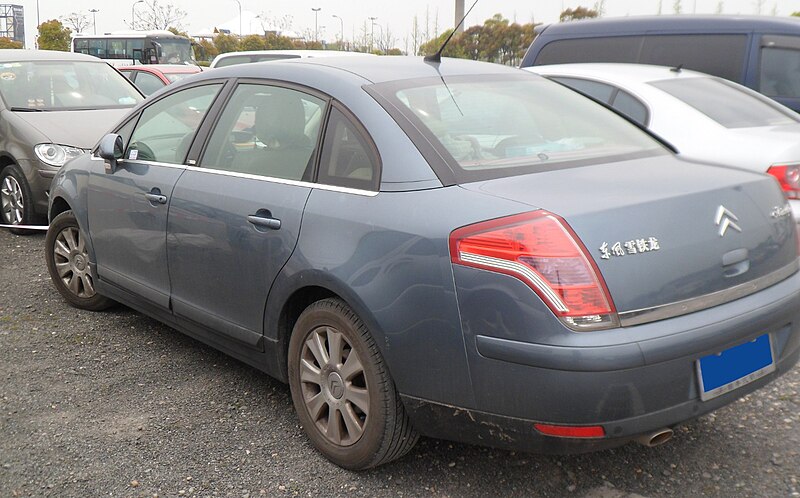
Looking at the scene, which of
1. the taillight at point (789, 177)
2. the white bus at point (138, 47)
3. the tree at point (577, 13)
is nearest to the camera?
the taillight at point (789, 177)

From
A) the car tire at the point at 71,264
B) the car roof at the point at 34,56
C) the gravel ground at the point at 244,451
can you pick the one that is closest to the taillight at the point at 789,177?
the gravel ground at the point at 244,451

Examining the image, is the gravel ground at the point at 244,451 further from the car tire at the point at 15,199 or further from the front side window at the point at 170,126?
the car tire at the point at 15,199

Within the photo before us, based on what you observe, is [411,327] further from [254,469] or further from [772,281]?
[772,281]

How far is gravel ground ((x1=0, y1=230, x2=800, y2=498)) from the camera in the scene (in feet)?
9.57

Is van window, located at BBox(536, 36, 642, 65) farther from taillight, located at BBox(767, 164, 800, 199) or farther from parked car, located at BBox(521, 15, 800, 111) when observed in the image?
taillight, located at BBox(767, 164, 800, 199)

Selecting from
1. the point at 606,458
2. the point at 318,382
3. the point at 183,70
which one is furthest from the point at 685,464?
the point at 183,70

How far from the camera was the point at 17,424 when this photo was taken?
3465mm

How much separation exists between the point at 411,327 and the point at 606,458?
3.35 ft

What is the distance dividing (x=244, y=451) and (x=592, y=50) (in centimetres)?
621

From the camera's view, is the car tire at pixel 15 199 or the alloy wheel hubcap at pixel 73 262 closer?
the alloy wheel hubcap at pixel 73 262

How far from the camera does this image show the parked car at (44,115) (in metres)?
7.18

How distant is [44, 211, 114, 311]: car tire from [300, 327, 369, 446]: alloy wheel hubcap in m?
2.19

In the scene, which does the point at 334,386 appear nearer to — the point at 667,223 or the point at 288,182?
the point at 288,182

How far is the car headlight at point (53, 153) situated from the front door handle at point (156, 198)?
3654 mm
